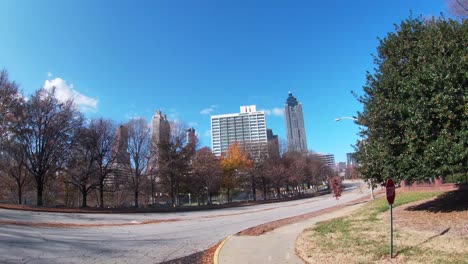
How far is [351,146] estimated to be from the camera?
17.2 metres

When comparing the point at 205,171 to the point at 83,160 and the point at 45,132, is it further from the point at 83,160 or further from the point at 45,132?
the point at 45,132

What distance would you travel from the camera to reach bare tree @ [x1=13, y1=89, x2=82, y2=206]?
117ft

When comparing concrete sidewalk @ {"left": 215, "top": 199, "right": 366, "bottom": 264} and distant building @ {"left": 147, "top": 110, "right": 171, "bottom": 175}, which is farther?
distant building @ {"left": 147, "top": 110, "right": 171, "bottom": 175}

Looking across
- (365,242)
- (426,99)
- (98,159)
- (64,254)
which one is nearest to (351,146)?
(426,99)

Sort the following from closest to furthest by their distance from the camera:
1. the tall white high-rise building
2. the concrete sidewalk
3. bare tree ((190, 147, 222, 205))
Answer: the concrete sidewalk → bare tree ((190, 147, 222, 205)) → the tall white high-rise building

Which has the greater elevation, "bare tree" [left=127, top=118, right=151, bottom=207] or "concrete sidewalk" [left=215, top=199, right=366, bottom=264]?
"bare tree" [left=127, top=118, right=151, bottom=207]

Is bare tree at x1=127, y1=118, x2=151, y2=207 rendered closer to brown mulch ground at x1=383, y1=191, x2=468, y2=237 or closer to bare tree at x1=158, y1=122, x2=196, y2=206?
bare tree at x1=158, y1=122, x2=196, y2=206

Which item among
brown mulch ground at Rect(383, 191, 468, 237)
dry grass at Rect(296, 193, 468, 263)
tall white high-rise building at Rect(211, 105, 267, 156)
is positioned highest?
tall white high-rise building at Rect(211, 105, 267, 156)

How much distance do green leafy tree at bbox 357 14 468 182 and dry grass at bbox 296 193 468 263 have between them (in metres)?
1.72

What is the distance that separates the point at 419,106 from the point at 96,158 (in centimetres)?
3638

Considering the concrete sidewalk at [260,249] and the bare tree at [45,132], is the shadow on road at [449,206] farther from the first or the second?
the bare tree at [45,132]

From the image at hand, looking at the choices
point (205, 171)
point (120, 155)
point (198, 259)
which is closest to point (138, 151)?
point (120, 155)

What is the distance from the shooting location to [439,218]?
1208cm

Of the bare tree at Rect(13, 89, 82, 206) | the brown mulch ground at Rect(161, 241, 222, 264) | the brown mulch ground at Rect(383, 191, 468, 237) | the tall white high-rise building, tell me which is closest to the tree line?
the bare tree at Rect(13, 89, 82, 206)
